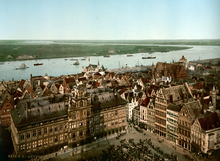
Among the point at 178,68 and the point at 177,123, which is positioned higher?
the point at 178,68

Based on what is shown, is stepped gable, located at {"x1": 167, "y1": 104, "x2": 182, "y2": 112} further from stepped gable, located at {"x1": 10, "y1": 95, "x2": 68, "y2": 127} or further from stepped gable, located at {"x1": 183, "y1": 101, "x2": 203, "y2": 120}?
stepped gable, located at {"x1": 10, "y1": 95, "x2": 68, "y2": 127}

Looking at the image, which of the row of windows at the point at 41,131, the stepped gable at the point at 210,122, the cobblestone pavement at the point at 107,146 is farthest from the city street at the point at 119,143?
the stepped gable at the point at 210,122

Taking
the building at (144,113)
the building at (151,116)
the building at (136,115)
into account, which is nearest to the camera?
the building at (151,116)

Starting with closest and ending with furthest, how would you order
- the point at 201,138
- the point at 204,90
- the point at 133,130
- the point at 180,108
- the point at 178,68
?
the point at 201,138 < the point at 180,108 < the point at 133,130 < the point at 204,90 < the point at 178,68

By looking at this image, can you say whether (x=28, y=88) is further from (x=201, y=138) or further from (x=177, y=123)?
(x=201, y=138)

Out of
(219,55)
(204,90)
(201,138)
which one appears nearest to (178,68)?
(219,55)

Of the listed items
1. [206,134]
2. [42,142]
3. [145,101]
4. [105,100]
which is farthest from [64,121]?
[206,134]

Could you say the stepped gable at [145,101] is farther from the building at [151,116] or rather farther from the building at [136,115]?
the building at [136,115]
